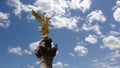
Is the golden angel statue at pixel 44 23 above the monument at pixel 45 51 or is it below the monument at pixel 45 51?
above

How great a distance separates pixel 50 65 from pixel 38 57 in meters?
1.95

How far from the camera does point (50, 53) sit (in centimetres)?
3831

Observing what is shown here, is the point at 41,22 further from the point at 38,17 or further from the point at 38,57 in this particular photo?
the point at 38,57

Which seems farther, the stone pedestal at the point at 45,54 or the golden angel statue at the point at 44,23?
the golden angel statue at the point at 44,23

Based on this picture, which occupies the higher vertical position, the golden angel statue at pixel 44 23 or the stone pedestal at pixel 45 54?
the golden angel statue at pixel 44 23

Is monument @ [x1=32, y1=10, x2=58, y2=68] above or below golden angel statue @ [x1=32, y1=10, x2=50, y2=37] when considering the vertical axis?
below

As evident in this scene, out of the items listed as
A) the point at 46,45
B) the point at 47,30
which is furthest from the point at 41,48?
the point at 47,30

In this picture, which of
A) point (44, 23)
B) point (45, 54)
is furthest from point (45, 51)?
point (44, 23)

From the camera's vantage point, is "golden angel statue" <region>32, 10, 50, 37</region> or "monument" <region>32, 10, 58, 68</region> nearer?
"monument" <region>32, 10, 58, 68</region>

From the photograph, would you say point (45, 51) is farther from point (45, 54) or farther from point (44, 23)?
point (44, 23)

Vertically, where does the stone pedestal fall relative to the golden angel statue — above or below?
below

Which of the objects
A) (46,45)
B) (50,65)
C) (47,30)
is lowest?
(50,65)

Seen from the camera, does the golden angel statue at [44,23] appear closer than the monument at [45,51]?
No

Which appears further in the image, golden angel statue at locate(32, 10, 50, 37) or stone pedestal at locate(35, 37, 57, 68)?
golden angel statue at locate(32, 10, 50, 37)
